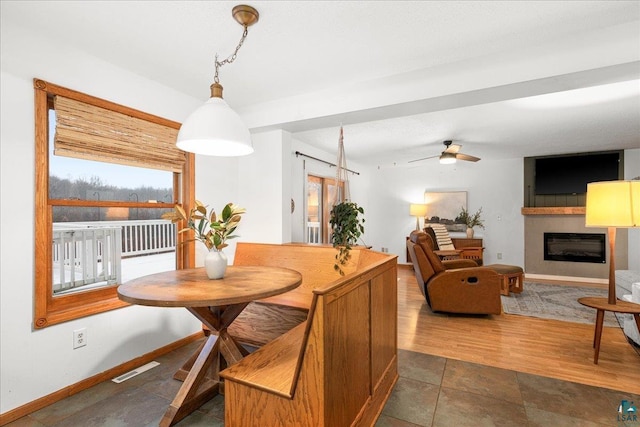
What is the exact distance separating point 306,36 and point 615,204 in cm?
265

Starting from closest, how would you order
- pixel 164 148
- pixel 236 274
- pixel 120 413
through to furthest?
pixel 120 413, pixel 236 274, pixel 164 148

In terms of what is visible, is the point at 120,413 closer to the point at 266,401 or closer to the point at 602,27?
the point at 266,401

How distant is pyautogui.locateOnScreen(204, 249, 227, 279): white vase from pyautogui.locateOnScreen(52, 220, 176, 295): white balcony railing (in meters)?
1.18

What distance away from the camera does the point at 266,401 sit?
4.70ft

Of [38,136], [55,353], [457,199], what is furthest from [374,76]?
[457,199]

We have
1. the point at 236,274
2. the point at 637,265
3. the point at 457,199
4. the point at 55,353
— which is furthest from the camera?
the point at 457,199

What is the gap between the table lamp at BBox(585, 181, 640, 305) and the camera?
236 centimetres

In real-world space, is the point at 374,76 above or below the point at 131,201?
above

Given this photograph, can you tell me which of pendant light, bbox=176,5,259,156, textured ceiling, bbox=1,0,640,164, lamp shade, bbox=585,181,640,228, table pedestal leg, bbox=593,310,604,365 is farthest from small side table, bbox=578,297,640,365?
pendant light, bbox=176,5,259,156

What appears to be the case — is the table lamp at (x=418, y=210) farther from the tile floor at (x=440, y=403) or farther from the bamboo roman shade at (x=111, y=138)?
the bamboo roman shade at (x=111, y=138)

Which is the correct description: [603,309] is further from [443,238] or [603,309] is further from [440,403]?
[443,238]

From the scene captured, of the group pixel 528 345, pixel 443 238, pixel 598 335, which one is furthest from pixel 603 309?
pixel 443 238

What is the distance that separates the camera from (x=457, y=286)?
3.65 meters

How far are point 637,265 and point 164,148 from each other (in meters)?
7.52
